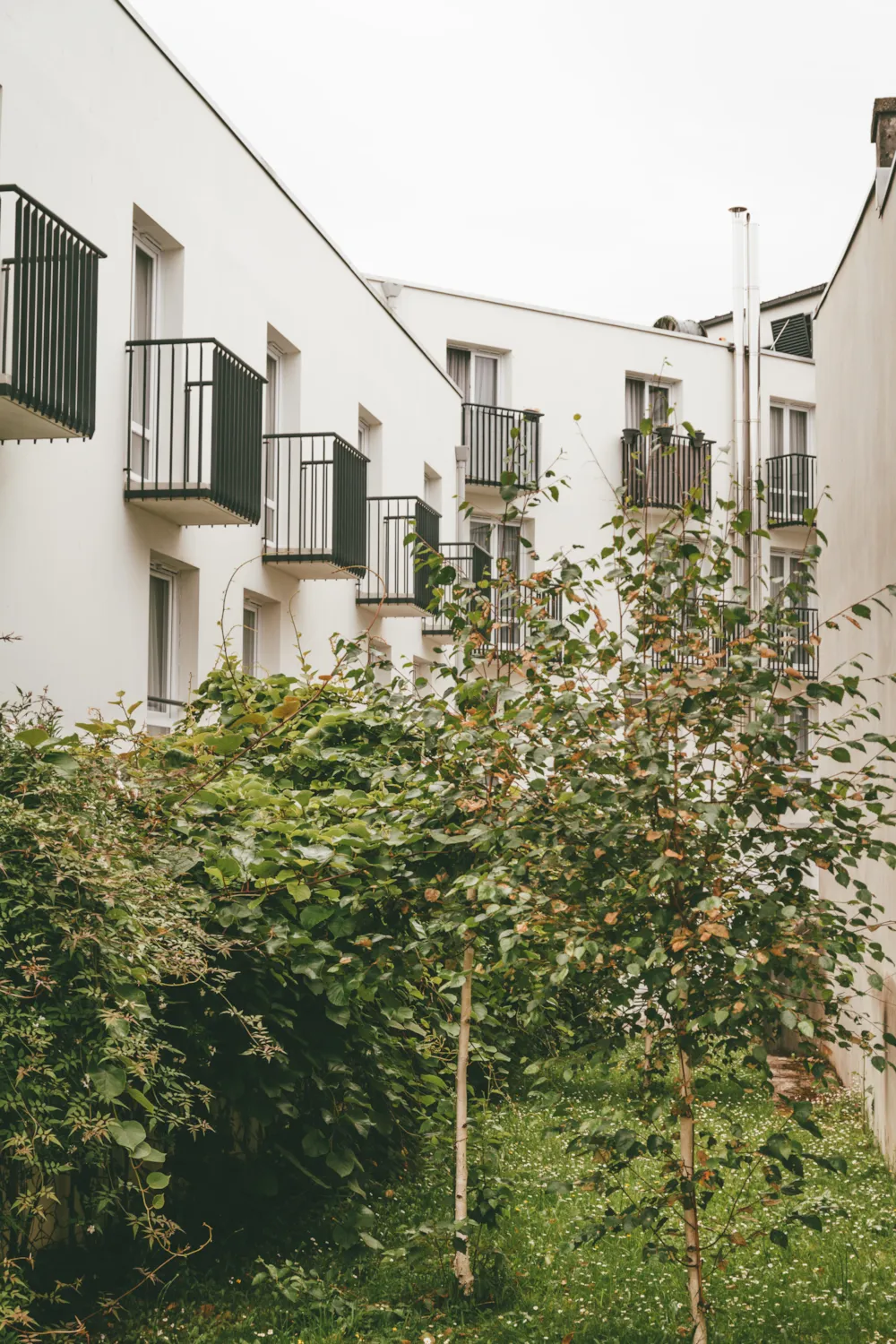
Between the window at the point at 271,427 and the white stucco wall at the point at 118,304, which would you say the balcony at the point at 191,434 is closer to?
Result: the white stucco wall at the point at 118,304

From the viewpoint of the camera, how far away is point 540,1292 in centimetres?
536

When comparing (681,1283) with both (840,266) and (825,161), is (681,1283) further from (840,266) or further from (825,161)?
(825,161)

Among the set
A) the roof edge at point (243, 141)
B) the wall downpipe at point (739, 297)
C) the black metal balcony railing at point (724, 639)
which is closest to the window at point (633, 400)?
the wall downpipe at point (739, 297)

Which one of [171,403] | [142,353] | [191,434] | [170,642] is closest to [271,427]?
[191,434]

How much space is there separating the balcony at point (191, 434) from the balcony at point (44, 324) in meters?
1.47

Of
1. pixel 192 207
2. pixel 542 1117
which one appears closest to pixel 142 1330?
pixel 542 1117

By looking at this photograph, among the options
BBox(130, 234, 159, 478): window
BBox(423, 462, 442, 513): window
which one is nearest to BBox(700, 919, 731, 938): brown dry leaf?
BBox(130, 234, 159, 478): window

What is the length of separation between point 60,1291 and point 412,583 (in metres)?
13.7

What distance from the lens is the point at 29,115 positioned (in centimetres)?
976

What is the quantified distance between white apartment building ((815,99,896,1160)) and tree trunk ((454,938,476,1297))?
7.51ft

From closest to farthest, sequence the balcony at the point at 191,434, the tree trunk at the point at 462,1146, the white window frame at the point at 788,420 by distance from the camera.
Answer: the tree trunk at the point at 462,1146
the balcony at the point at 191,434
the white window frame at the point at 788,420

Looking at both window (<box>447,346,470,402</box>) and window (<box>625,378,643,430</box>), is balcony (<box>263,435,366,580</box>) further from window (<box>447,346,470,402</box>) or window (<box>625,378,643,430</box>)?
window (<box>625,378,643,430</box>)

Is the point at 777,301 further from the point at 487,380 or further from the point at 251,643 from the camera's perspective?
the point at 251,643

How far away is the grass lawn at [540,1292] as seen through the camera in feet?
16.2
